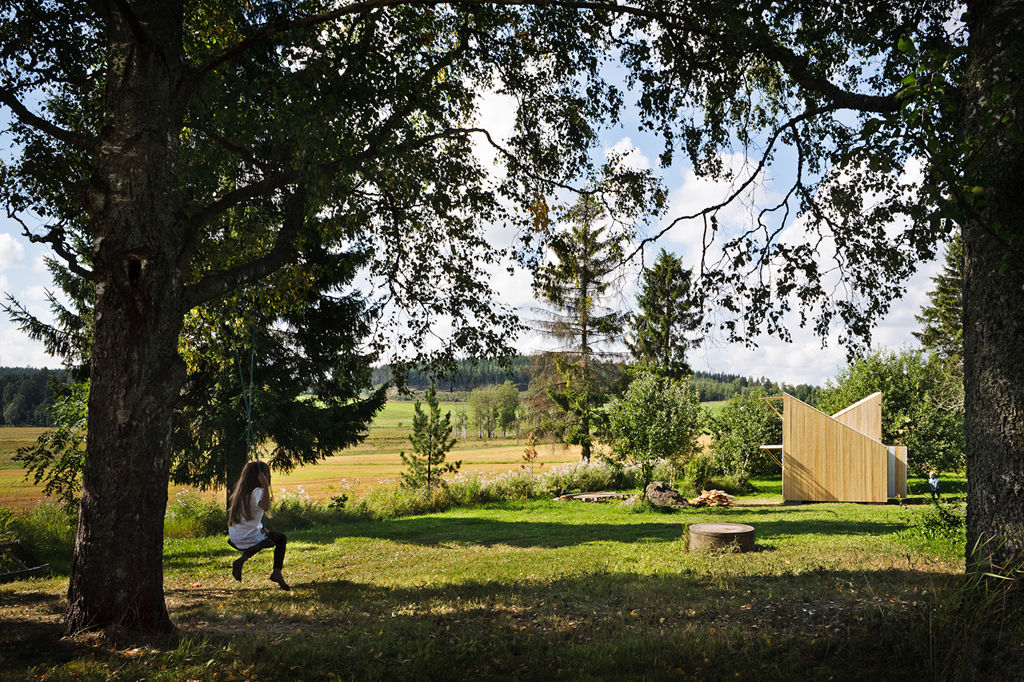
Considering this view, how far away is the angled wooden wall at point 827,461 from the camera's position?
23172 mm

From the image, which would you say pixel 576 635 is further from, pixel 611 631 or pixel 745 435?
pixel 745 435

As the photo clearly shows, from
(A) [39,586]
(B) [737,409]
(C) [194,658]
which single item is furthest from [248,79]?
(B) [737,409]

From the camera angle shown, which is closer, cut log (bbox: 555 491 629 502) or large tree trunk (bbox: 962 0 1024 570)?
large tree trunk (bbox: 962 0 1024 570)

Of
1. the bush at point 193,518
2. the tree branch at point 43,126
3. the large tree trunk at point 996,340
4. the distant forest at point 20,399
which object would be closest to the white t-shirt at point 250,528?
the tree branch at point 43,126

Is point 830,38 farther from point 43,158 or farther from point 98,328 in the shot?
point 43,158

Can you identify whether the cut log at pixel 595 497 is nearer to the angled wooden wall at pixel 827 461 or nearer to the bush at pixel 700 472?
the bush at pixel 700 472

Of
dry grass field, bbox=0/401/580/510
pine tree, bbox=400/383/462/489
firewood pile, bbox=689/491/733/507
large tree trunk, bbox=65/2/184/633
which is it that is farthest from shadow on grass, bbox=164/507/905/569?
large tree trunk, bbox=65/2/184/633

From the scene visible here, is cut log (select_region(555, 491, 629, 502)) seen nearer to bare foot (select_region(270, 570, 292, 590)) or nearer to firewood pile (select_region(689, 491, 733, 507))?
firewood pile (select_region(689, 491, 733, 507))

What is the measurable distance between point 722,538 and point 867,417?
16864mm

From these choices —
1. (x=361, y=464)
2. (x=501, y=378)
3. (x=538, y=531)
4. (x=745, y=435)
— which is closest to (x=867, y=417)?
(x=745, y=435)

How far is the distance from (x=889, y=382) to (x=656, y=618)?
30930mm

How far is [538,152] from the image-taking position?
10.3 meters

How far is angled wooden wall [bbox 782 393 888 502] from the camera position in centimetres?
2317

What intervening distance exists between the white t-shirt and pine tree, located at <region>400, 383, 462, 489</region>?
44.2ft
